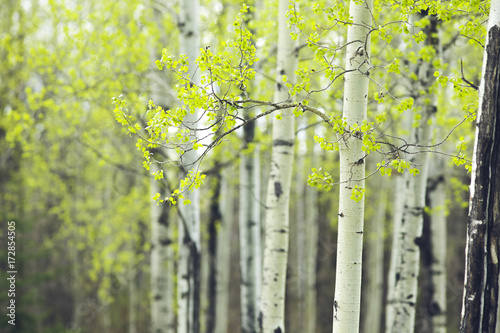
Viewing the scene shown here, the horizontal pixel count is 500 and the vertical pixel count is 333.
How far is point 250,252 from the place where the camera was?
18.6 feet

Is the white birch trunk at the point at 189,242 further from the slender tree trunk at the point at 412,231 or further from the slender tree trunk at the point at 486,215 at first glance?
the slender tree trunk at the point at 486,215

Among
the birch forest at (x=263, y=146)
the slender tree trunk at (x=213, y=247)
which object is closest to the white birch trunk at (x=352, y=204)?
the birch forest at (x=263, y=146)

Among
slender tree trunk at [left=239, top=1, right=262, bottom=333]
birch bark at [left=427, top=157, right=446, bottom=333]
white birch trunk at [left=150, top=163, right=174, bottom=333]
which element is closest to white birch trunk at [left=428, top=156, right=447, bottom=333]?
birch bark at [left=427, top=157, right=446, bottom=333]

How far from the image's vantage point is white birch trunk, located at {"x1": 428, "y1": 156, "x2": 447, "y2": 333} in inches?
225

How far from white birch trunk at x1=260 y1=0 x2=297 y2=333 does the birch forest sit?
0.05 feet

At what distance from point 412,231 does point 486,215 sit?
75.0 inches

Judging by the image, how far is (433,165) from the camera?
602cm

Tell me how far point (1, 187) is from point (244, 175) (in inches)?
273

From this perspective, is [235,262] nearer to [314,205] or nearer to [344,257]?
[314,205]

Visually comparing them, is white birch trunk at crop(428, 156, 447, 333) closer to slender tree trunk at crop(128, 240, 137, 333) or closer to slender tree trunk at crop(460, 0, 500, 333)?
slender tree trunk at crop(460, 0, 500, 333)

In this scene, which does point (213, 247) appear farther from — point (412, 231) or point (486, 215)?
point (486, 215)

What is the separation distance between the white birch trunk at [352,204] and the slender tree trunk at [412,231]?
1967mm

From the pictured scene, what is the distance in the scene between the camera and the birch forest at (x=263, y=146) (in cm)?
284

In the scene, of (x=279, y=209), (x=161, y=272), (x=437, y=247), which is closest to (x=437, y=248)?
(x=437, y=247)
